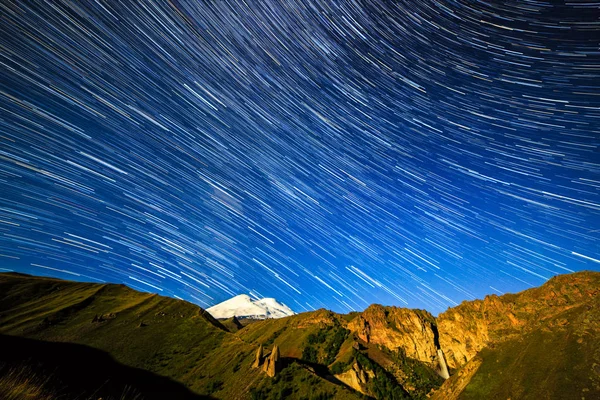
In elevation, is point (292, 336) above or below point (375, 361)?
above

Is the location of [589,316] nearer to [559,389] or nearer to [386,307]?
[559,389]

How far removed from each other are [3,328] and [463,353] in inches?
6839

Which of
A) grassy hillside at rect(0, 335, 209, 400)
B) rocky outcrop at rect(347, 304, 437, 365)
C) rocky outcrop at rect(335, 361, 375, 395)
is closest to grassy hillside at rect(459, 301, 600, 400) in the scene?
rocky outcrop at rect(347, 304, 437, 365)

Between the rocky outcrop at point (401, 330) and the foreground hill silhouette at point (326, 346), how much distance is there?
Result: 1.65 feet

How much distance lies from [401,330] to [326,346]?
129 ft

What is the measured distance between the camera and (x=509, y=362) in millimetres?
79812

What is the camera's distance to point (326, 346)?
4550 inches

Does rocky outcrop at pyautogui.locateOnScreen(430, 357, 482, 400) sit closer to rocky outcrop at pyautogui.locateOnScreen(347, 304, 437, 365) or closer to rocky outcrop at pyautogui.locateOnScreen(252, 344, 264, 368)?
rocky outcrop at pyautogui.locateOnScreen(347, 304, 437, 365)

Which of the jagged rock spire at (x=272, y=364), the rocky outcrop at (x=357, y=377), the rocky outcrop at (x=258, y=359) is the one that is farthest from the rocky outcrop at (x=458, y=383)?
the rocky outcrop at (x=258, y=359)

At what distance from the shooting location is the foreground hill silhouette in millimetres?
69125

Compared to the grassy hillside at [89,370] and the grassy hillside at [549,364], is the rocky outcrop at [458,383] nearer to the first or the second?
the grassy hillside at [549,364]

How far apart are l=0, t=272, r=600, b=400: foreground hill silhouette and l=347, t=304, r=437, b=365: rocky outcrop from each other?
0.50 metres

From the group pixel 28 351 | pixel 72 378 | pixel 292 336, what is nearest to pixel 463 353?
pixel 292 336

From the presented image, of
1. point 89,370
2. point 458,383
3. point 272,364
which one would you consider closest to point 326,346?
point 272,364
